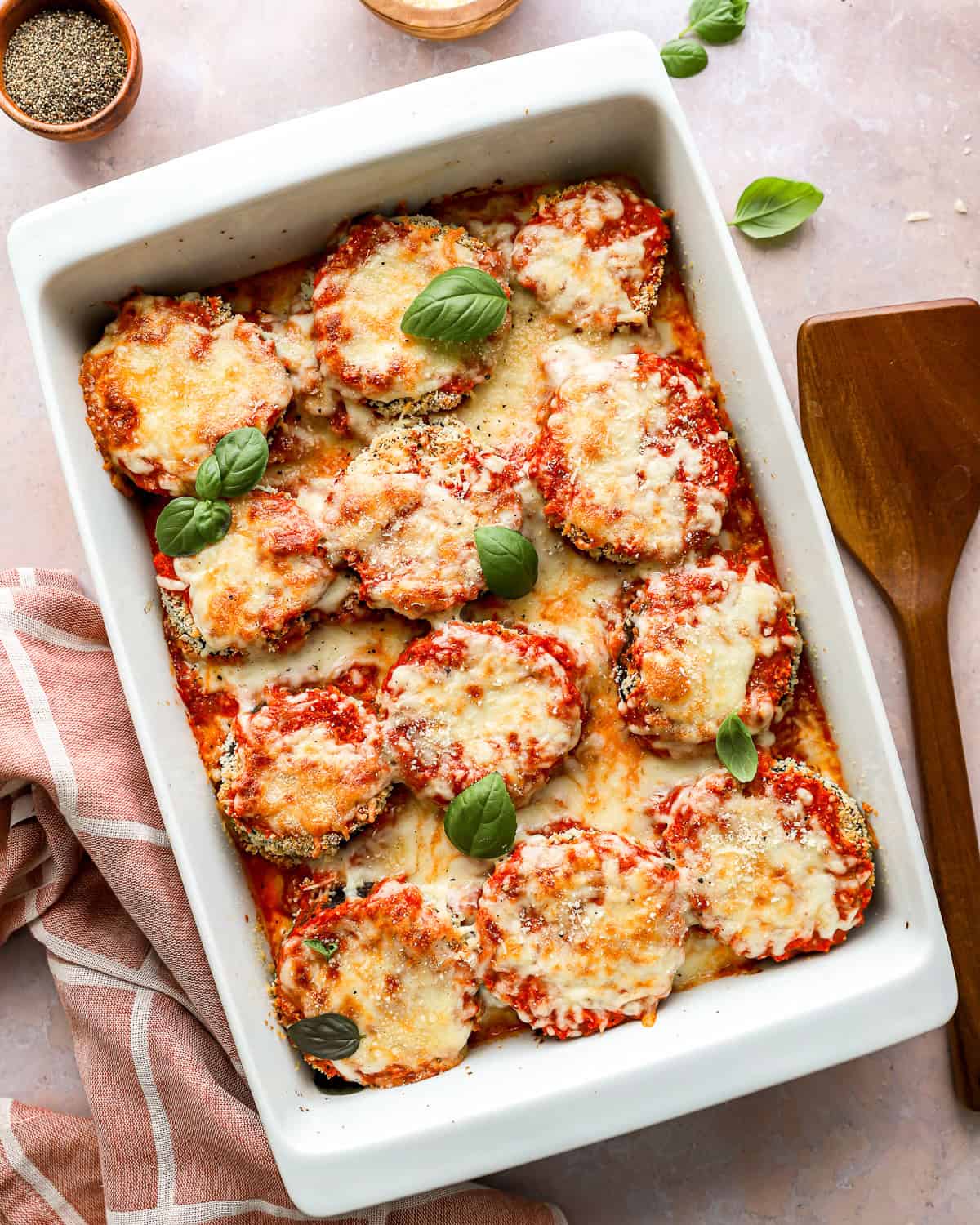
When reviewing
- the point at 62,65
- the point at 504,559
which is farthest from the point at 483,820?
the point at 62,65

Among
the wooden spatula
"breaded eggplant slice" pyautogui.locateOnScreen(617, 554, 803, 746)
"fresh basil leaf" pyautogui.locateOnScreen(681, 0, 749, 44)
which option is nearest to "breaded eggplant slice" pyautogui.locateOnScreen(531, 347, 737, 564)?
"breaded eggplant slice" pyautogui.locateOnScreen(617, 554, 803, 746)

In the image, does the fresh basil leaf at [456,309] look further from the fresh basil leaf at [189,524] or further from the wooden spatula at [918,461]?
the wooden spatula at [918,461]

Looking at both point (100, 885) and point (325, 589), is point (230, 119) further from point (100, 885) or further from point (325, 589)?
point (100, 885)

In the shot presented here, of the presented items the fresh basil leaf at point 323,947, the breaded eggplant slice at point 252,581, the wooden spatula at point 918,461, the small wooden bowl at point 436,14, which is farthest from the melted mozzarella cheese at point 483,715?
the small wooden bowl at point 436,14

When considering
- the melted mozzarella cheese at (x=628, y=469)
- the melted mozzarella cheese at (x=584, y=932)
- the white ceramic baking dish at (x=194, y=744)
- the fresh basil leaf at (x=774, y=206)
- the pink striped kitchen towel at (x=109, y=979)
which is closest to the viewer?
the white ceramic baking dish at (x=194, y=744)

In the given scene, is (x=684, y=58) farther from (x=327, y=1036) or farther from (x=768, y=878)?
(x=327, y=1036)

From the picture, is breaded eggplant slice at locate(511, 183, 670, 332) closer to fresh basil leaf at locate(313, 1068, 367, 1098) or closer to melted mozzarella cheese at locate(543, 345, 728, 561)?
melted mozzarella cheese at locate(543, 345, 728, 561)

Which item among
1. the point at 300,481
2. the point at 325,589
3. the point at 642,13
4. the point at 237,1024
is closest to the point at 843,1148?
the point at 237,1024
